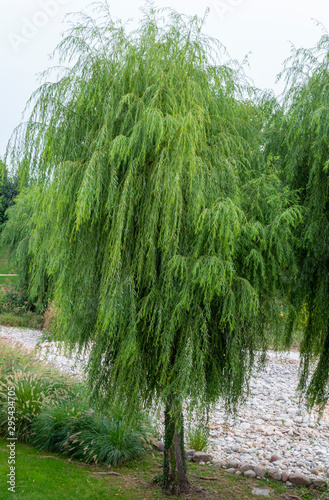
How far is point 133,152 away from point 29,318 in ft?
41.4

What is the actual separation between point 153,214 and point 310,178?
5.61 ft

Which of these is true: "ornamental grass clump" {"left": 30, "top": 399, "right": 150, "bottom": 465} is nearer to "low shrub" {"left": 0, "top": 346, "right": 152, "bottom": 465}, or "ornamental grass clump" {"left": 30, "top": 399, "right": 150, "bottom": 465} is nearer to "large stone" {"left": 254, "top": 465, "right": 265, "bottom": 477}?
"low shrub" {"left": 0, "top": 346, "right": 152, "bottom": 465}

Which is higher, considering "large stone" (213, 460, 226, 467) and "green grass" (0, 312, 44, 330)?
"green grass" (0, 312, 44, 330)

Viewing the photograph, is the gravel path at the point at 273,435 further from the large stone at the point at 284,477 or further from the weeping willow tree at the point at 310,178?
the weeping willow tree at the point at 310,178

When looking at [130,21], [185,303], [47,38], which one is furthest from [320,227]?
[47,38]

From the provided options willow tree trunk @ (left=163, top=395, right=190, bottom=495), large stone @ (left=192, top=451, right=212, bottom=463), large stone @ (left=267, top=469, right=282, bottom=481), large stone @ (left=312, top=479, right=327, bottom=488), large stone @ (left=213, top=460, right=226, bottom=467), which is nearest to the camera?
willow tree trunk @ (left=163, top=395, right=190, bottom=495)

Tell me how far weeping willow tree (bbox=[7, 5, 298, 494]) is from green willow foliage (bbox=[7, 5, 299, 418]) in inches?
0.6

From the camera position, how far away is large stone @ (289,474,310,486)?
18.5 ft

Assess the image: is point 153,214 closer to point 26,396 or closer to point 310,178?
point 310,178

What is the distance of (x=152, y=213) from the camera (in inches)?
154

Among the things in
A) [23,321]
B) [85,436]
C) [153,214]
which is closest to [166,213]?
[153,214]

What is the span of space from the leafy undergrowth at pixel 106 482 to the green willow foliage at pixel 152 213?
138 cm

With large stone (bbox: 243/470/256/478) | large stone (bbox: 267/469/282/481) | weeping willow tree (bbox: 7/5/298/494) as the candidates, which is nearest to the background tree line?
weeping willow tree (bbox: 7/5/298/494)

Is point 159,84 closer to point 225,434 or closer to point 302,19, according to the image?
point 302,19
